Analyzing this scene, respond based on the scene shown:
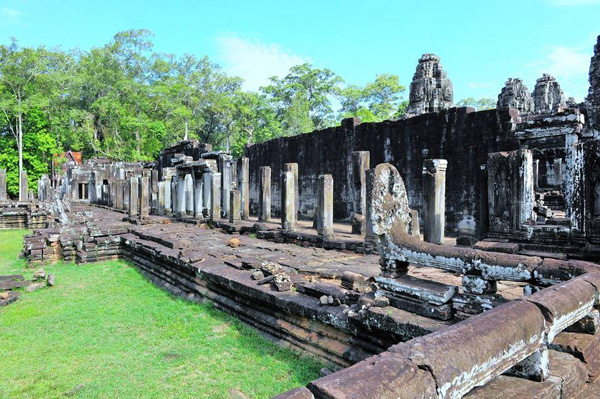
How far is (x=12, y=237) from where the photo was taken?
1705 cm

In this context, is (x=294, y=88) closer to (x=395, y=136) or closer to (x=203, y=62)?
(x=203, y=62)

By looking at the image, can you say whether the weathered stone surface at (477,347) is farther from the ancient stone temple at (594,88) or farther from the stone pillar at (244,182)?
the ancient stone temple at (594,88)

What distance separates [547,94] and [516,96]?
2.93m

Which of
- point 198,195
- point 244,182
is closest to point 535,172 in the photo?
point 244,182

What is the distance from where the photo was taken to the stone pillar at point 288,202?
1010 centimetres

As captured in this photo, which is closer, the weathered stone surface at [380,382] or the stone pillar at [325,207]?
the weathered stone surface at [380,382]

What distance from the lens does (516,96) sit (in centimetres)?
2219

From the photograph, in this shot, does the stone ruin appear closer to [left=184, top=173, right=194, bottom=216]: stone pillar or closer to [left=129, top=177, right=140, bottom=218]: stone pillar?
[left=184, top=173, right=194, bottom=216]: stone pillar

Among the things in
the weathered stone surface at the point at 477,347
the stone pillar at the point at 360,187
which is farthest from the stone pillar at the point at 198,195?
the weathered stone surface at the point at 477,347

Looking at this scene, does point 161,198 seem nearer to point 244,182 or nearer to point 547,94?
point 244,182

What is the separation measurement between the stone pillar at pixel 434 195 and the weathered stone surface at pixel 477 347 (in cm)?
560

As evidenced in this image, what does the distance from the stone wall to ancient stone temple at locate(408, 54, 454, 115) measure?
3.80 meters

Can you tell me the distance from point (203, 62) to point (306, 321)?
45.6m

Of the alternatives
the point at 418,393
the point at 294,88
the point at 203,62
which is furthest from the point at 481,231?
the point at 203,62
